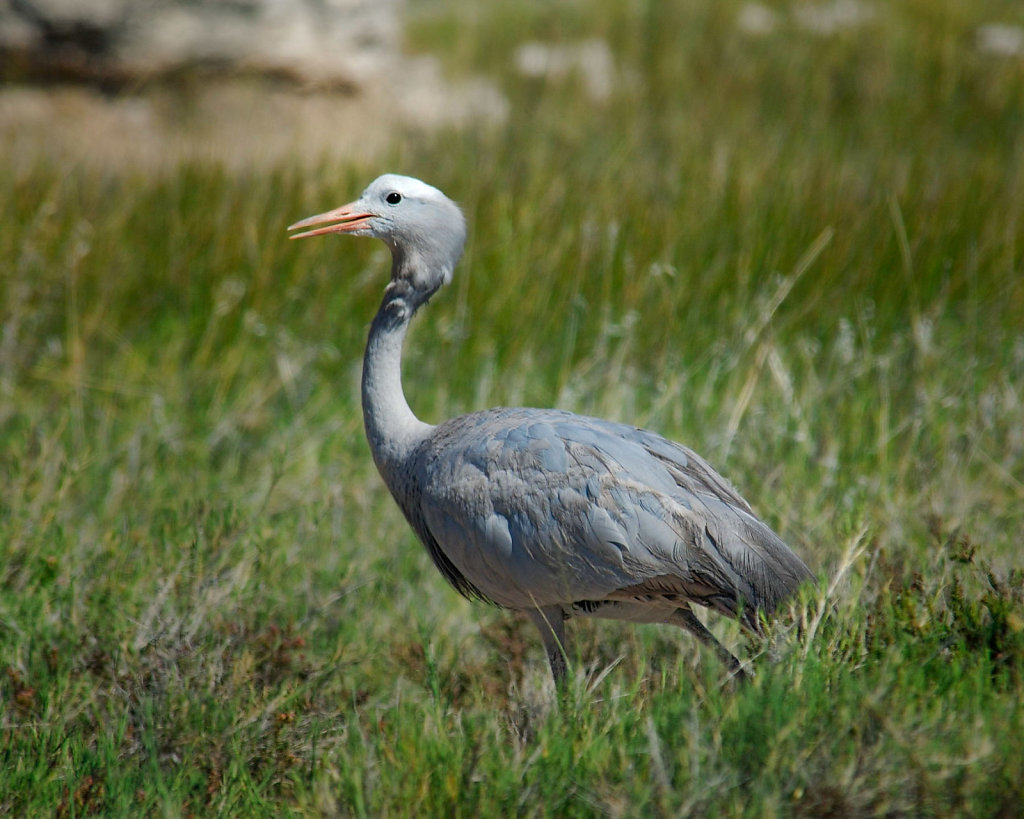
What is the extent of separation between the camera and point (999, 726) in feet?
7.88

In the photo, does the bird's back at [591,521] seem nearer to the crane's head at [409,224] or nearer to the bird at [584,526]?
the bird at [584,526]

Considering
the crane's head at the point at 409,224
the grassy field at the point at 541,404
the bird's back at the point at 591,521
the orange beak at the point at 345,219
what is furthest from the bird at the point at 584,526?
the orange beak at the point at 345,219

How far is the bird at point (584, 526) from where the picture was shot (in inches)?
123

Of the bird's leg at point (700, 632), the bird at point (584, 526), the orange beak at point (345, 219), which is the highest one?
the orange beak at point (345, 219)

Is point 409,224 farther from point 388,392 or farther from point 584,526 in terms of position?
point 584,526

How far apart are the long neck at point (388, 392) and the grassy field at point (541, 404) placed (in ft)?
1.92

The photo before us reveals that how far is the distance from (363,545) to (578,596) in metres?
1.42

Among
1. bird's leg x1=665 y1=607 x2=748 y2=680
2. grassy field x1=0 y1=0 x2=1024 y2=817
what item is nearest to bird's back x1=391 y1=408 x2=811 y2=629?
bird's leg x1=665 y1=607 x2=748 y2=680

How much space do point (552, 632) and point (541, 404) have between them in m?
2.00

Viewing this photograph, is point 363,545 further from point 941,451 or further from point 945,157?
point 945,157

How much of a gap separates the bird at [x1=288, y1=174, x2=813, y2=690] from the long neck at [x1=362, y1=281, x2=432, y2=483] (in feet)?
0.18

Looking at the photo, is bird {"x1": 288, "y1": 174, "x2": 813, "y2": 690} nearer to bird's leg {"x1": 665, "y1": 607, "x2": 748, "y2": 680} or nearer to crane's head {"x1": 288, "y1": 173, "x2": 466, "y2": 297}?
bird's leg {"x1": 665, "y1": 607, "x2": 748, "y2": 680}

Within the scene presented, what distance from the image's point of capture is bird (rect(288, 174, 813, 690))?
3.11 metres

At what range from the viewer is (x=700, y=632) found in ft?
10.9
